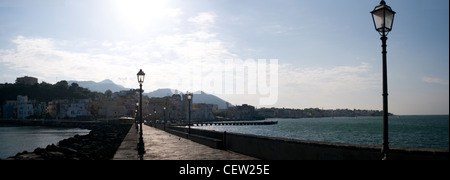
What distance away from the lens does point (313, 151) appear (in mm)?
10547

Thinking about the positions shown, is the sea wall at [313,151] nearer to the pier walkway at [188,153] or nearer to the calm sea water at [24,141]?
the pier walkway at [188,153]

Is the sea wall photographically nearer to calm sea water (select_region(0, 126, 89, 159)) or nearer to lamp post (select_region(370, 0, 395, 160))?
lamp post (select_region(370, 0, 395, 160))

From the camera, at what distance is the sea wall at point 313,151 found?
25.3ft

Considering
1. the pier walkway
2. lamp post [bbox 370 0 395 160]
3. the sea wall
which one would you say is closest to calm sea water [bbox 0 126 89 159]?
the pier walkway

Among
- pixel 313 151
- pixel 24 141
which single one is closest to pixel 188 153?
pixel 313 151

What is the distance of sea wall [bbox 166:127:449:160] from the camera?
7.71 metres

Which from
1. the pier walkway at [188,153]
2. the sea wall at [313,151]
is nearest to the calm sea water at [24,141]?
the pier walkway at [188,153]

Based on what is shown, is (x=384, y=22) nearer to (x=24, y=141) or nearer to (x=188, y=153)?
(x=188, y=153)
